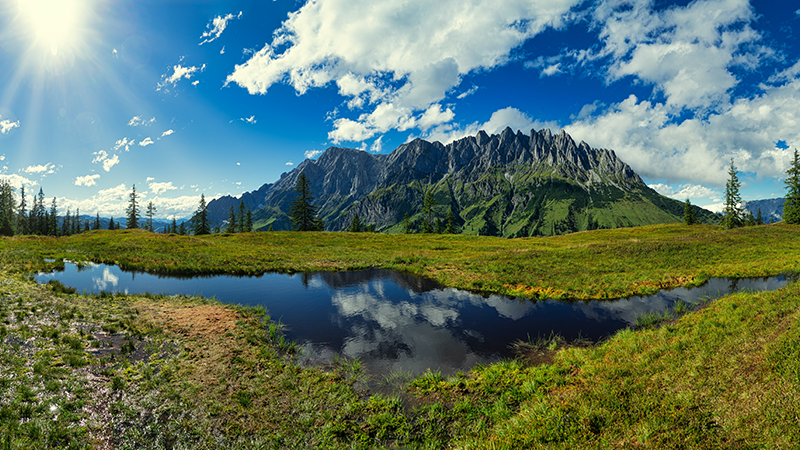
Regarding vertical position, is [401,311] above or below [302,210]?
below

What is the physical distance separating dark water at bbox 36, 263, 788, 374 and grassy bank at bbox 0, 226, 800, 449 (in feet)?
6.33

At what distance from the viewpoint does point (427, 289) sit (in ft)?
92.0

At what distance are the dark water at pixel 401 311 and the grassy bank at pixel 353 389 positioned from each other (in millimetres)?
1928

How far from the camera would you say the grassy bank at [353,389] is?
7617 mm

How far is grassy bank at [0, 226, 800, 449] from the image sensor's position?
25.0 ft

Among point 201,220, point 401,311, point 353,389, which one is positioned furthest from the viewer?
point 201,220

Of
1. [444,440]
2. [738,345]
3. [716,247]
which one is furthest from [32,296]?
[716,247]

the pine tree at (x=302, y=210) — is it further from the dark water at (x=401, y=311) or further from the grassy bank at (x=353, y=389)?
the grassy bank at (x=353, y=389)

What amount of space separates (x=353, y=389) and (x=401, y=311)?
33.4ft

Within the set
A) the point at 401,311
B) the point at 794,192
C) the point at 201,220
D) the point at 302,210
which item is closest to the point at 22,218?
the point at 201,220

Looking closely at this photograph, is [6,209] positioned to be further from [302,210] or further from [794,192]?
[794,192]

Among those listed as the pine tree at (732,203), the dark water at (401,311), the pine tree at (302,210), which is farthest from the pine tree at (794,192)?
the pine tree at (302,210)

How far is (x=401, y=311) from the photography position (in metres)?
21.6

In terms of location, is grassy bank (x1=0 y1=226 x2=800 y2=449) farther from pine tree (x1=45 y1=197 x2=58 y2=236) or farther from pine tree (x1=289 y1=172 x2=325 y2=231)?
pine tree (x1=45 y1=197 x2=58 y2=236)
